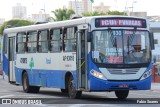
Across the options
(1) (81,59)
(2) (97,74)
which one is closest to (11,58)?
(1) (81,59)

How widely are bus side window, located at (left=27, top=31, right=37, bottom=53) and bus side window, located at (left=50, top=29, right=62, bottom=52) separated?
2.02m

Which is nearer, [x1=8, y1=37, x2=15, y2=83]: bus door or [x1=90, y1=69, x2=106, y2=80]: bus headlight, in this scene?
[x1=90, y1=69, x2=106, y2=80]: bus headlight

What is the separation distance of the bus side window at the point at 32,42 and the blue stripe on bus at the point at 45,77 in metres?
0.93

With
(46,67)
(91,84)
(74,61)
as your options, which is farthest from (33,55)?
(91,84)

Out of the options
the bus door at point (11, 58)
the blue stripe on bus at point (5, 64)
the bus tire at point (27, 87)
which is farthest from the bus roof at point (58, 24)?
the bus tire at point (27, 87)

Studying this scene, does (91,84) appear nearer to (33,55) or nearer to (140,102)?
(140,102)

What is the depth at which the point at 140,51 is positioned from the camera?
2119 cm

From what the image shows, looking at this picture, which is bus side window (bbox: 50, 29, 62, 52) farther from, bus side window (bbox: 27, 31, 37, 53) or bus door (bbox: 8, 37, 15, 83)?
bus door (bbox: 8, 37, 15, 83)

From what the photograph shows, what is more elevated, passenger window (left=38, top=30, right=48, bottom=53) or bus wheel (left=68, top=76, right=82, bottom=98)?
passenger window (left=38, top=30, right=48, bottom=53)

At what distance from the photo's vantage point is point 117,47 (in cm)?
2081

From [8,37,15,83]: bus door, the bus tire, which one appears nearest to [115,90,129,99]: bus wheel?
the bus tire

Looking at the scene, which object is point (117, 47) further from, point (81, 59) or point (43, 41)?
point (43, 41)

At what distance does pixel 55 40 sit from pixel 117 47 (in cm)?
394

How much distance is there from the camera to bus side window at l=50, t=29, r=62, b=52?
23688mm
